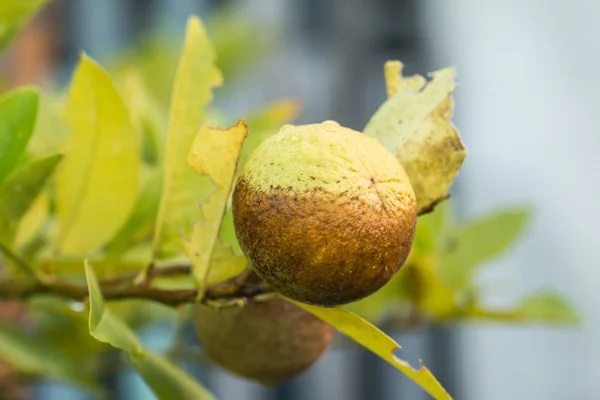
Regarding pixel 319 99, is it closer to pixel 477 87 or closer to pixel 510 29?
pixel 477 87

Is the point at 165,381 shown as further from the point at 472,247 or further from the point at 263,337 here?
the point at 472,247

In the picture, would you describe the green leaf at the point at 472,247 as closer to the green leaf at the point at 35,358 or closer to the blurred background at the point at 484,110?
the green leaf at the point at 35,358

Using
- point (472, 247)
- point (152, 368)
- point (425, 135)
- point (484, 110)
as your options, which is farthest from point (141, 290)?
point (484, 110)

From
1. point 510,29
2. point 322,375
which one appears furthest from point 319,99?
point 322,375

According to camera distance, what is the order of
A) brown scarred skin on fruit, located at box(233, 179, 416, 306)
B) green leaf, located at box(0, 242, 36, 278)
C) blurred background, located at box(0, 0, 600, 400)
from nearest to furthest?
1. brown scarred skin on fruit, located at box(233, 179, 416, 306)
2. green leaf, located at box(0, 242, 36, 278)
3. blurred background, located at box(0, 0, 600, 400)

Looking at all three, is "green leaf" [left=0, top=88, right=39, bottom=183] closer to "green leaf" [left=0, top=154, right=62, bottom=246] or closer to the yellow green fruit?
"green leaf" [left=0, top=154, right=62, bottom=246]

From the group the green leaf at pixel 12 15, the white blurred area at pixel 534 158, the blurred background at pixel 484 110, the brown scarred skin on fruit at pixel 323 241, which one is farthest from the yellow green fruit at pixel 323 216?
the white blurred area at pixel 534 158

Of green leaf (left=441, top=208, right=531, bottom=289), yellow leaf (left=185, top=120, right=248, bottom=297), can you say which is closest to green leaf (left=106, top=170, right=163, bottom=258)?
yellow leaf (left=185, top=120, right=248, bottom=297)
